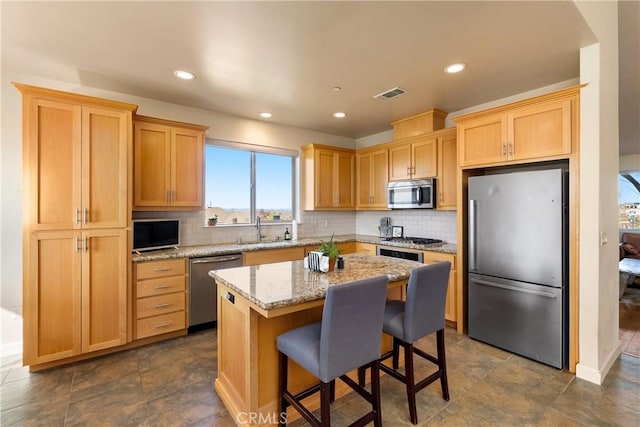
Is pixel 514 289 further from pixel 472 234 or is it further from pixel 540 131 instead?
pixel 540 131

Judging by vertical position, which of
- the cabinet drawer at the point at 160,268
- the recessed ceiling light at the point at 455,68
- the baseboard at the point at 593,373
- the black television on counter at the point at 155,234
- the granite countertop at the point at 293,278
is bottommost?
the baseboard at the point at 593,373

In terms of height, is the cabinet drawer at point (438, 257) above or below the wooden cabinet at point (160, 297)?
above

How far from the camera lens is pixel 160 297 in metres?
3.17

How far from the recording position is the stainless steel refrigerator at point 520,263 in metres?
2.61

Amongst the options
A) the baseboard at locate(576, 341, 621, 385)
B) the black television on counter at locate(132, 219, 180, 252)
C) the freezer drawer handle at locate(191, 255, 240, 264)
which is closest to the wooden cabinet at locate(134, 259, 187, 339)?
the freezer drawer handle at locate(191, 255, 240, 264)

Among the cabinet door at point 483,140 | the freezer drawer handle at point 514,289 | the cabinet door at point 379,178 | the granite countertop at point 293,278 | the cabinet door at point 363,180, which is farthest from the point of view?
the cabinet door at point 363,180

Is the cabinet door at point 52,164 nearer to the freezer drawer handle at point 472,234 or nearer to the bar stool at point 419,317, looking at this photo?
the bar stool at point 419,317

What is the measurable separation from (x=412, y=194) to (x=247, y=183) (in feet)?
7.84

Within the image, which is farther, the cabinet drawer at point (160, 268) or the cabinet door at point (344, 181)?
the cabinet door at point (344, 181)

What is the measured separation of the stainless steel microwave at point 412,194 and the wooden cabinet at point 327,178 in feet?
2.78

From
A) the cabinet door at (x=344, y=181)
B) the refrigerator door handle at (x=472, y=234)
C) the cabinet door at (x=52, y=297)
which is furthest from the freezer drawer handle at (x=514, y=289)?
the cabinet door at (x=52, y=297)

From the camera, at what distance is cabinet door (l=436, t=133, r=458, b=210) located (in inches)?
149

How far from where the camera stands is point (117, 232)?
2.90m

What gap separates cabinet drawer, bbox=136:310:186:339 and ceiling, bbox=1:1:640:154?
2.46 metres
